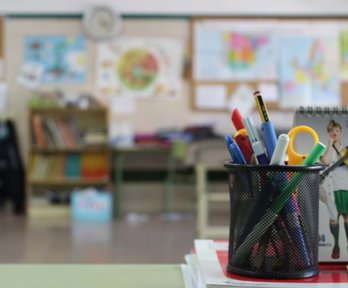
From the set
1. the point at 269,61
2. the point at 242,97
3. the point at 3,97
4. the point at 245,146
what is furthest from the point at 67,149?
the point at 245,146

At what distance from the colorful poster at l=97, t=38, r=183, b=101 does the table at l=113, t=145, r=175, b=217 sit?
56 centimetres

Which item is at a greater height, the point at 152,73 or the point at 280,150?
the point at 152,73

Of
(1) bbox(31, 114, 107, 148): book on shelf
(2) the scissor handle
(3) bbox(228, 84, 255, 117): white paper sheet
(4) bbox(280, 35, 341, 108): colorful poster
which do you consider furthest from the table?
(2) the scissor handle

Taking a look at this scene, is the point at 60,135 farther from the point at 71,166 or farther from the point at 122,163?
the point at 122,163

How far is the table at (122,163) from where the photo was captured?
20.3 feet

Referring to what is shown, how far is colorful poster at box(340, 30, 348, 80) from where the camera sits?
6.41 m

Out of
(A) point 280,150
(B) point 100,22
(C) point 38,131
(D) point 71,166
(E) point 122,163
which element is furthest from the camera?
(E) point 122,163

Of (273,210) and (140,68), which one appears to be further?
(140,68)

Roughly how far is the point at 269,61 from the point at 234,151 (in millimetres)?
5781

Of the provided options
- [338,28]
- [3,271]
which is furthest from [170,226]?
[3,271]

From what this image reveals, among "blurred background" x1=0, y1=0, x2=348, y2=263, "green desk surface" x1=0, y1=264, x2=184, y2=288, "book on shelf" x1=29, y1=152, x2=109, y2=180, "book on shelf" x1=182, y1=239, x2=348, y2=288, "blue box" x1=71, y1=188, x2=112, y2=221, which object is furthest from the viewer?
"blurred background" x1=0, y1=0, x2=348, y2=263

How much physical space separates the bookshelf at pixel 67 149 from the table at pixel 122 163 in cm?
11

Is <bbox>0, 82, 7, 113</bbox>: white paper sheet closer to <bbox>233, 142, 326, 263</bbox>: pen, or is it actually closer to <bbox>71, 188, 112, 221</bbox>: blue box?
<bbox>71, 188, 112, 221</bbox>: blue box

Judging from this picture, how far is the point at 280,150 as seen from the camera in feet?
2.53
